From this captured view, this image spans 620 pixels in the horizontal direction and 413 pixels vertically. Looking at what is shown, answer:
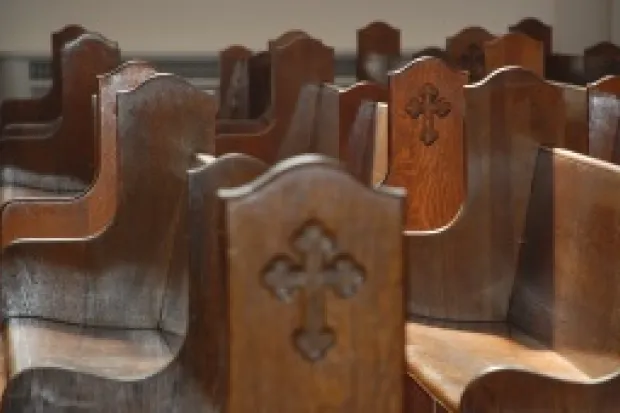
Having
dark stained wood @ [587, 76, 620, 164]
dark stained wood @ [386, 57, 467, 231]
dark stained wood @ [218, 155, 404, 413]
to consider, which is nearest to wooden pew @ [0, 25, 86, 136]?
dark stained wood @ [386, 57, 467, 231]

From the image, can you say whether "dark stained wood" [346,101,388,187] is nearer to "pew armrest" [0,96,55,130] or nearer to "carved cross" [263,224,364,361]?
"pew armrest" [0,96,55,130]

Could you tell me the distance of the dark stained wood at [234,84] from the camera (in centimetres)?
611

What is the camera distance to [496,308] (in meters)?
3.29

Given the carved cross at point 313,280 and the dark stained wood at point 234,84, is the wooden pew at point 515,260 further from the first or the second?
the dark stained wood at point 234,84

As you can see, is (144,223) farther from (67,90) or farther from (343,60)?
(343,60)

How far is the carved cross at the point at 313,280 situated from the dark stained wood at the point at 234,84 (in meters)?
4.26

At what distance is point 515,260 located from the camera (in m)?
3.28

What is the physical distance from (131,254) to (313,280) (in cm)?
139

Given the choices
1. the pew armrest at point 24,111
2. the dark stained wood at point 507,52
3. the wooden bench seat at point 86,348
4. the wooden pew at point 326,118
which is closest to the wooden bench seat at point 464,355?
the wooden bench seat at point 86,348

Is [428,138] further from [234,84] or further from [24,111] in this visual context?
[24,111]

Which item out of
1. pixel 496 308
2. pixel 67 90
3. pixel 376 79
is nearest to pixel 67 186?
pixel 67 90

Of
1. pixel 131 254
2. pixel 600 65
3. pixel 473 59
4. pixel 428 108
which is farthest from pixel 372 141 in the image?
pixel 600 65

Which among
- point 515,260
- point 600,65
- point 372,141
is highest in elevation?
point 600,65

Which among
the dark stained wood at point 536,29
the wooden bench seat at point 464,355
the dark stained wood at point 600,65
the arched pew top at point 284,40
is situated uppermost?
the dark stained wood at point 536,29
